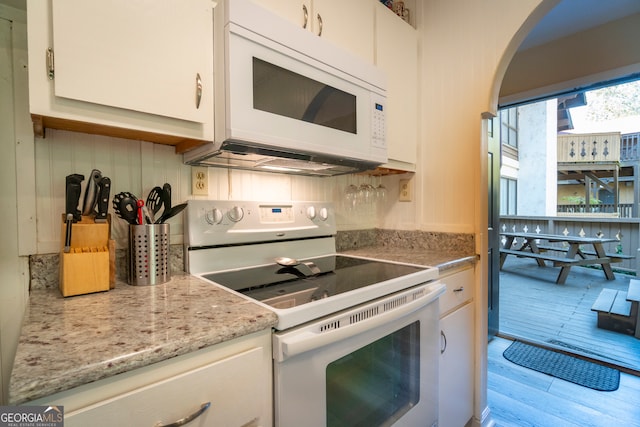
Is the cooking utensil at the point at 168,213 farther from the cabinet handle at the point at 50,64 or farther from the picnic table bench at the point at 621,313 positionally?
the picnic table bench at the point at 621,313

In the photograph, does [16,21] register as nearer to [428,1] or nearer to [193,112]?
[193,112]

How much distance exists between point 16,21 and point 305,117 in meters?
0.89

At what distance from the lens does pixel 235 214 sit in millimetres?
1230

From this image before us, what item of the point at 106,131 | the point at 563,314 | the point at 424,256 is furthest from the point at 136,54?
the point at 563,314

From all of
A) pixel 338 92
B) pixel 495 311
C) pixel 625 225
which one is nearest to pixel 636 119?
pixel 625 225

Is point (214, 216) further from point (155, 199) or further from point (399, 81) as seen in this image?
point (399, 81)

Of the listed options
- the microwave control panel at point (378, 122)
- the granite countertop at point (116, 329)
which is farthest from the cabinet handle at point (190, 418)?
the microwave control panel at point (378, 122)

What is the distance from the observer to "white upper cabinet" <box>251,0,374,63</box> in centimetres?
117

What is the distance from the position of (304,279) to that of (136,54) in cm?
87

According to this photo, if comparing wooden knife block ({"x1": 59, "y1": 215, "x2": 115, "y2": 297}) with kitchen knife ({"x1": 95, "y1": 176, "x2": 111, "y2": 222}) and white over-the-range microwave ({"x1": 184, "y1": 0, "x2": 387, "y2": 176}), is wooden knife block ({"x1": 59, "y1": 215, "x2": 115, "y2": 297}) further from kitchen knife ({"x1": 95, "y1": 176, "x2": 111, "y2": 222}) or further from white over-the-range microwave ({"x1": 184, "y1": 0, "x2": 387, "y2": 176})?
white over-the-range microwave ({"x1": 184, "y1": 0, "x2": 387, "y2": 176})

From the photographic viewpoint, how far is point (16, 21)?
2.85ft

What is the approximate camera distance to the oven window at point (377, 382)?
0.88 metres

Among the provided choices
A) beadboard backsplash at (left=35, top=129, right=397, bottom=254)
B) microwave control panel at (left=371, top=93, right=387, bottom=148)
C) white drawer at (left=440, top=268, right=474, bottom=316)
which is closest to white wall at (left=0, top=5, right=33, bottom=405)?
beadboard backsplash at (left=35, top=129, right=397, bottom=254)

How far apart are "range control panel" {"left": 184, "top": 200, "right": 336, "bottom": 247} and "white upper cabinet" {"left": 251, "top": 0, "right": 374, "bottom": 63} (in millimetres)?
750
